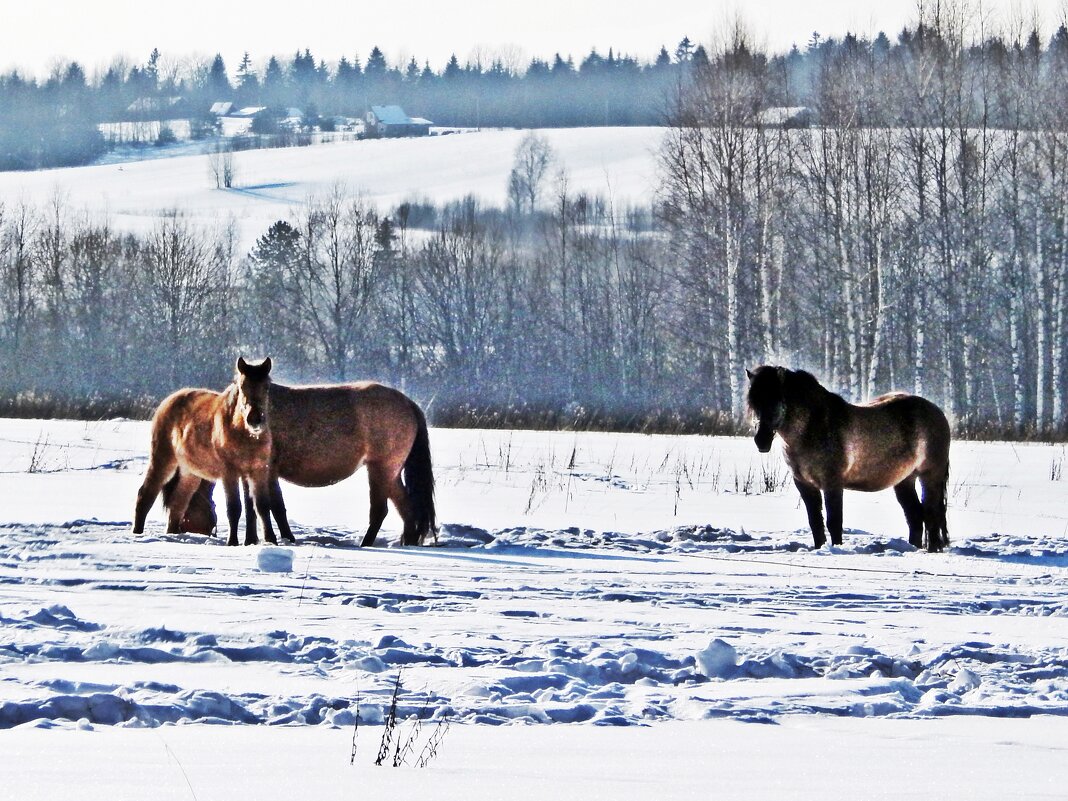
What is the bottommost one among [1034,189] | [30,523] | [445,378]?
[445,378]

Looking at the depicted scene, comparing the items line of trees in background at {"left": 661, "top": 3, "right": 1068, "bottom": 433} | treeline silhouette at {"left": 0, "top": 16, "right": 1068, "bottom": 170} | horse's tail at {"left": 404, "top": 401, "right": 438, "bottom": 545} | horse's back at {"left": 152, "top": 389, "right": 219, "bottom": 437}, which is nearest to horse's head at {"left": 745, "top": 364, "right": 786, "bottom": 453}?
horse's tail at {"left": 404, "top": 401, "right": 438, "bottom": 545}

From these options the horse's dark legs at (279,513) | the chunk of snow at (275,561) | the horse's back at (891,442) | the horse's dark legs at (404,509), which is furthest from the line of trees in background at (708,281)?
the chunk of snow at (275,561)

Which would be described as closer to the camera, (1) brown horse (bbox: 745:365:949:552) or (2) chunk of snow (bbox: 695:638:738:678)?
(2) chunk of snow (bbox: 695:638:738:678)

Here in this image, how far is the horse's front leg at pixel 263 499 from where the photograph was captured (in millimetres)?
9867

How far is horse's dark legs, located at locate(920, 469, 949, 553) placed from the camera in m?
10.7

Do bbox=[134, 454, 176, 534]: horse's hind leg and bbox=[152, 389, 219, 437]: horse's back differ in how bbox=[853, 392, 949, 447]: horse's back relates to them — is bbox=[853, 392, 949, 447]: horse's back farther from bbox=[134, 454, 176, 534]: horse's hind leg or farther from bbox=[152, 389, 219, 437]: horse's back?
bbox=[134, 454, 176, 534]: horse's hind leg

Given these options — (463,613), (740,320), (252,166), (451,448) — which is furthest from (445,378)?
(252,166)

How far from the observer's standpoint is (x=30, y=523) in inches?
401

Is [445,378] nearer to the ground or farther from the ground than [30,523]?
nearer to the ground

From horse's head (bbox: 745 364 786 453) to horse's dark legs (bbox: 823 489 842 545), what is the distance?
625 mm

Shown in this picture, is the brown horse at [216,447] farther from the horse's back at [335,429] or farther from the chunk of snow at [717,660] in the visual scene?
the chunk of snow at [717,660]

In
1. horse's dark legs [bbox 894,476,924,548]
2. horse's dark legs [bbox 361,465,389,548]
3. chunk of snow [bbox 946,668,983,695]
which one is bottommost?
horse's dark legs [bbox 894,476,924,548]

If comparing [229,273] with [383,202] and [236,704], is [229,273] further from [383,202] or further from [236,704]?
[236,704]

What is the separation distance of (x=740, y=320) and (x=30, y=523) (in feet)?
86.5
